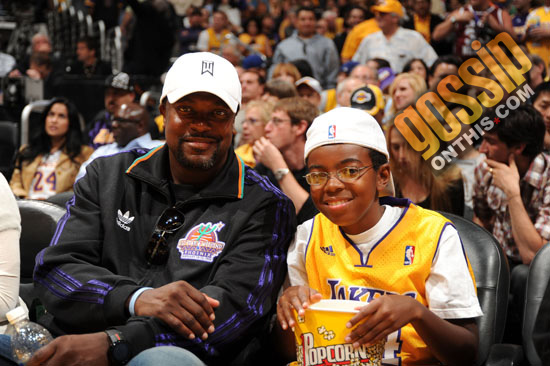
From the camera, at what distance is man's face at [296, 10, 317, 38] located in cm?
932

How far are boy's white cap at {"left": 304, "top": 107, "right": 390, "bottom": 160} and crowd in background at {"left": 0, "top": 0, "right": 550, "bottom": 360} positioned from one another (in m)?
1.25

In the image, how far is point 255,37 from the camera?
12.9m

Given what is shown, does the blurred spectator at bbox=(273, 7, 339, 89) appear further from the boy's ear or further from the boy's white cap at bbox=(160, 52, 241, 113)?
the boy's ear

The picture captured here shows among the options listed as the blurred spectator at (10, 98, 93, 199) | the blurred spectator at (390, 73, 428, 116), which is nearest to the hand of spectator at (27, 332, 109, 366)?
the blurred spectator at (10, 98, 93, 199)

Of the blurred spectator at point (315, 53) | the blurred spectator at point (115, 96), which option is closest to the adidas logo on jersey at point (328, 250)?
the blurred spectator at point (115, 96)

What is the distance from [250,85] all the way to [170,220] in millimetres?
4917

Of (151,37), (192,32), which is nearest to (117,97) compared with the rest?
(151,37)

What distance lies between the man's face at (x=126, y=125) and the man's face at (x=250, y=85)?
168 cm

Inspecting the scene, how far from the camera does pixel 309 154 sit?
230 centimetres

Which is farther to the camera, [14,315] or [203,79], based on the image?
[203,79]

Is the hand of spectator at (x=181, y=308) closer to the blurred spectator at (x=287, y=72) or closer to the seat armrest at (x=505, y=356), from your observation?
the seat armrest at (x=505, y=356)

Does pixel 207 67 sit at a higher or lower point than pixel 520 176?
higher

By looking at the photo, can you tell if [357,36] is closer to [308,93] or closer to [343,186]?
[308,93]

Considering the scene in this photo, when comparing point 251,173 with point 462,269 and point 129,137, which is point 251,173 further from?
point 129,137
